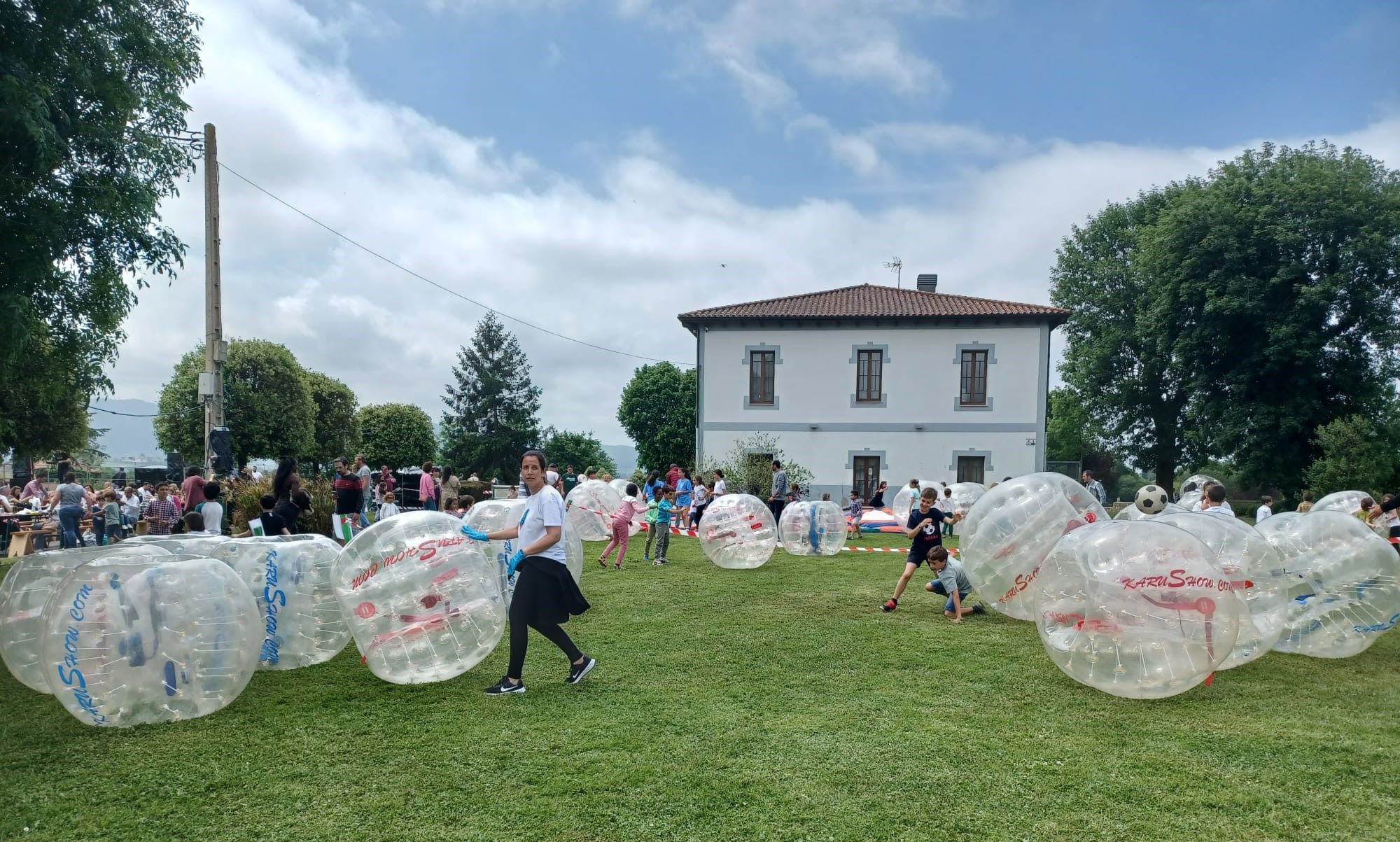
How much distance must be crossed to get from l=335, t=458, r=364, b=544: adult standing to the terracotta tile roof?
53.0ft

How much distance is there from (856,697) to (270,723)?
13.4ft

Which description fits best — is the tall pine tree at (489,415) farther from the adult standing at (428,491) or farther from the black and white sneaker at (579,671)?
the black and white sneaker at (579,671)

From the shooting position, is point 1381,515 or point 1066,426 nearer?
point 1381,515

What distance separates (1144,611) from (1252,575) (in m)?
1.95

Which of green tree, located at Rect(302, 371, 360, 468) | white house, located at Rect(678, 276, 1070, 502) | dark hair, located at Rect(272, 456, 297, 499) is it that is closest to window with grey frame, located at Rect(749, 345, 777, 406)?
white house, located at Rect(678, 276, 1070, 502)

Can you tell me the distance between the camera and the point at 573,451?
58969 mm

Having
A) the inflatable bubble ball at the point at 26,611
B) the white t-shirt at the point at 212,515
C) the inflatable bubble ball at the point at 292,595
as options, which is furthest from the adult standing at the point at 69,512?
the inflatable bubble ball at the point at 292,595

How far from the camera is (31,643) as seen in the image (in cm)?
564

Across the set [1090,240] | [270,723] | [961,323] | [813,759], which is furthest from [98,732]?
[1090,240]

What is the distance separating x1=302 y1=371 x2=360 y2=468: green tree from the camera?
151ft

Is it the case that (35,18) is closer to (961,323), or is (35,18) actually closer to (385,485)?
(385,485)

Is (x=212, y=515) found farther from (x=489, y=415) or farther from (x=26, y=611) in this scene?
(x=489, y=415)

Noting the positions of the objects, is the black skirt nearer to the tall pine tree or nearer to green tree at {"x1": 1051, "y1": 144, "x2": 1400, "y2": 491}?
green tree at {"x1": 1051, "y1": 144, "x2": 1400, "y2": 491}

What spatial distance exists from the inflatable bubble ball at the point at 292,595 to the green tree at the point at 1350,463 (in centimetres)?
2667
